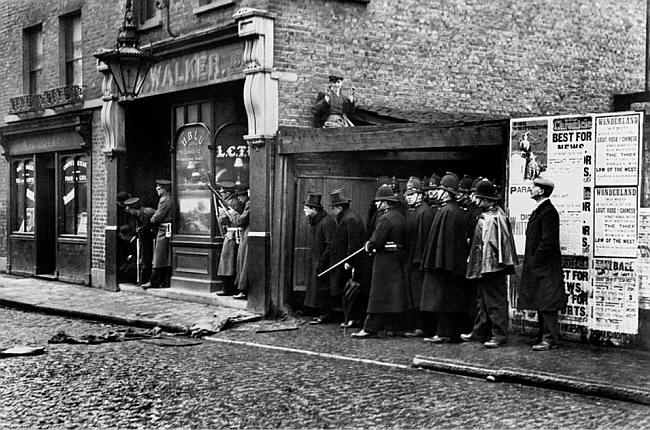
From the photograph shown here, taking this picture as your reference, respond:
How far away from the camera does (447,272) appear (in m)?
10.7

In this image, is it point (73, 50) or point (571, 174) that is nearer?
point (571, 174)

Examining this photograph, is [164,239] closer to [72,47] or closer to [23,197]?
[72,47]

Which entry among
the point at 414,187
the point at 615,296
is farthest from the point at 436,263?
the point at 615,296

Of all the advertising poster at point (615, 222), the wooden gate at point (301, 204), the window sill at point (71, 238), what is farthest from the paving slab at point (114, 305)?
the advertising poster at point (615, 222)

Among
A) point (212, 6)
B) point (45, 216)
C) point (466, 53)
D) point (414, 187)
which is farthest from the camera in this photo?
point (45, 216)

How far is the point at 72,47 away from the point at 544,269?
41.6 ft

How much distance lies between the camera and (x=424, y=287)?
10.8m

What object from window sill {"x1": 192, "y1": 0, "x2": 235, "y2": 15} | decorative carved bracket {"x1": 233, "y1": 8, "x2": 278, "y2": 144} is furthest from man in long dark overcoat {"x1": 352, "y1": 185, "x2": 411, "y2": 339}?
window sill {"x1": 192, "y1": 0, "x2": 235, "y2": 15}

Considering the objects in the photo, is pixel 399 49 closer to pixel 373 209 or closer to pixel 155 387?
pixel 373 209

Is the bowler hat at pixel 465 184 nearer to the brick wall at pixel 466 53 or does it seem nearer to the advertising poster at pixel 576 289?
the advertising poster at pixel 576 289

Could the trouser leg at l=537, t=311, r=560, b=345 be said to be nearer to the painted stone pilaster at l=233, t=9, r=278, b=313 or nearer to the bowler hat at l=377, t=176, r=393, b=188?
the bowler hat at l=377, t=176, r=393, b=188

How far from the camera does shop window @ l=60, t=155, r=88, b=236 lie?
18625mm

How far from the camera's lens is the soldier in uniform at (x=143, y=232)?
1638 centimetres

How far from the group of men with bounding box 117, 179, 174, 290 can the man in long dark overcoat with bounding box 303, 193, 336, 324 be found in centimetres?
422
